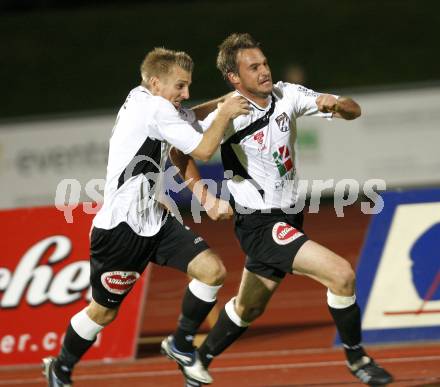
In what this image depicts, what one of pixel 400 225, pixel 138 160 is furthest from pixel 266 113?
pixel 400 225

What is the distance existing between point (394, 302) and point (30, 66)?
50.8ft

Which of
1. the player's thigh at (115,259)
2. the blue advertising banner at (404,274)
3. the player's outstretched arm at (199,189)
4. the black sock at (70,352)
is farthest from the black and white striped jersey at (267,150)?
the blue advertising banner at (404,274)

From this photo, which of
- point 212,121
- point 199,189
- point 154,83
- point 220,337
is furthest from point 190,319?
point 154,83

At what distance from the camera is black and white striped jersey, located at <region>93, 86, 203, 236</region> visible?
549 centimetres

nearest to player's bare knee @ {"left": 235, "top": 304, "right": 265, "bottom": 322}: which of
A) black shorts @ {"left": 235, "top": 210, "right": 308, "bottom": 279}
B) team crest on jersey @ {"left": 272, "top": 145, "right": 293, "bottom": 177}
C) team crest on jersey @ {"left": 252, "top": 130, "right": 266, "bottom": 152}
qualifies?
black shorts @ {"left": 235, "top": 210, "right": 308, "bottom": 279}

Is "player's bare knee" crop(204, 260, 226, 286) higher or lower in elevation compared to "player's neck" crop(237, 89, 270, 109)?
lower

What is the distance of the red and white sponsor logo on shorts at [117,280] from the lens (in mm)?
5586

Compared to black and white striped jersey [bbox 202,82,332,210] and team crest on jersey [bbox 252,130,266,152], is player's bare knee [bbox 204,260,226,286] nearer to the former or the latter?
black and white striped jersey [bbox 202,82,332,210]

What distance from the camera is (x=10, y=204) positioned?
13859 millimetres

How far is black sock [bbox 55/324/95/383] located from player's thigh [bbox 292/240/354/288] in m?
1.44

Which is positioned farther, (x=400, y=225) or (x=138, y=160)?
(x=400, y=225)

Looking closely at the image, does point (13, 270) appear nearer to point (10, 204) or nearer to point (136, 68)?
point (10, 204)

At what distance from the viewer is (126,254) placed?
557 cm

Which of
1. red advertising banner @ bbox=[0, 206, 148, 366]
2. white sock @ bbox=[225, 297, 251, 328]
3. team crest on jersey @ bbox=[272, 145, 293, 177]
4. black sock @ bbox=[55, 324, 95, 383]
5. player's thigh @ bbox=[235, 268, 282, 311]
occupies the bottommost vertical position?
red advertising banner @ bbox=[0, 206, 148, 366]
